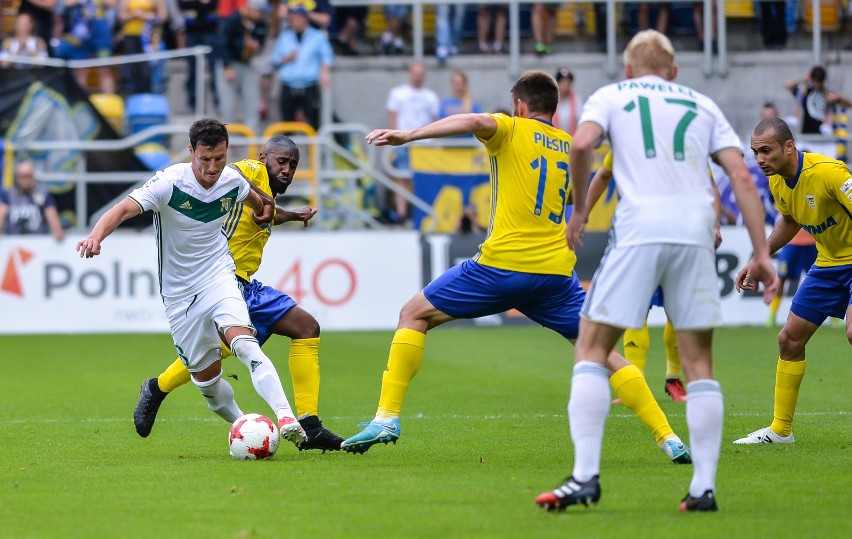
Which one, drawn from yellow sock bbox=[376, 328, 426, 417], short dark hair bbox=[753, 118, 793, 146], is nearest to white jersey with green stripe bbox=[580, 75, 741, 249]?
yellow sock bbox=[376, 328, 426, 417]

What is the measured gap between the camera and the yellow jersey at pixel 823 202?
8633 mm

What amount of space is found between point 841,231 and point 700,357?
3.02 meters

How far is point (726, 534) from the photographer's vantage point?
5.78 m

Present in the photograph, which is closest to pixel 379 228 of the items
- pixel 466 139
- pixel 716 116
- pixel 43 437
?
pixel 466 139

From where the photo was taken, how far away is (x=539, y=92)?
7.98m

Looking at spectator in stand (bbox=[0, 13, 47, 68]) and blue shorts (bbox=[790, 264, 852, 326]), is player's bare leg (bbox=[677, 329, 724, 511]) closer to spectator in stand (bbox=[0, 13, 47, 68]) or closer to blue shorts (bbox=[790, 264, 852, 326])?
blue shorts (bbox=[790, 264, 852, 326])

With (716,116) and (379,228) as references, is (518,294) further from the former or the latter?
(379,228)

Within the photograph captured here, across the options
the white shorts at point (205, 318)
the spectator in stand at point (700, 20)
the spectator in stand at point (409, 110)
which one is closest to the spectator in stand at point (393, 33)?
the spectator in stand at point (409, 110)

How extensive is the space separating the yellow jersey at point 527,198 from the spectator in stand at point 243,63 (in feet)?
48.5

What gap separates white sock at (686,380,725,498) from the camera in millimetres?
6211

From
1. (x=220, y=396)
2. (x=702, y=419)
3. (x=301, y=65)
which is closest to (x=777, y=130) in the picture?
(x=702, y=419)

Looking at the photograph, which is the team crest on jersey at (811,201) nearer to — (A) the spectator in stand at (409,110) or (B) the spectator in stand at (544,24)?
(A) the spectator in stand at (409,110)

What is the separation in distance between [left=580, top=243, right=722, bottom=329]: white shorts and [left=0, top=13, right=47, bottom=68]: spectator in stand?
1684 cm

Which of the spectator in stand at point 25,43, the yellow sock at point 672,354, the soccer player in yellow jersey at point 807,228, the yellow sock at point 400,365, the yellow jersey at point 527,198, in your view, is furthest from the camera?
the spectator in stand at point 25,43
